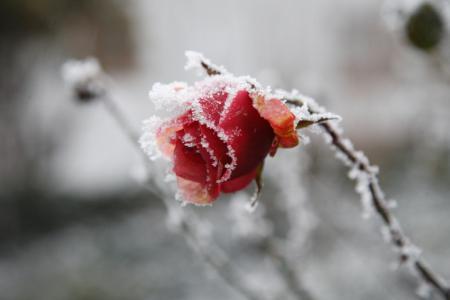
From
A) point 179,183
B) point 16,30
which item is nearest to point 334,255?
point 179,183

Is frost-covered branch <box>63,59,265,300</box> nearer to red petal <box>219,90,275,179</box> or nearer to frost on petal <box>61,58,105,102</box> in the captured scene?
frost on petal <box>61,58,105,102</box>

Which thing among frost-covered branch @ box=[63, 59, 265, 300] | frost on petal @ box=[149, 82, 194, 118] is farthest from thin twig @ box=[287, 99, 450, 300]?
frost-covered branch @ box=[63, 59, 265, 300]

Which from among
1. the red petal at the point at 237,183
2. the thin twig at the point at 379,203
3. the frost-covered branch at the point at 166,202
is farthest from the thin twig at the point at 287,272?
the red petal at the point at 237,183

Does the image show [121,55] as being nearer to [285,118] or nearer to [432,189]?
[432,189]

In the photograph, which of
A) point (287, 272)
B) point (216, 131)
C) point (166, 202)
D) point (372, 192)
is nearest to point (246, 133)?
point (216, 131)

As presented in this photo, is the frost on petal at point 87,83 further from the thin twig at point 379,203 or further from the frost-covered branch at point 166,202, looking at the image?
the thin twig at point 379,203

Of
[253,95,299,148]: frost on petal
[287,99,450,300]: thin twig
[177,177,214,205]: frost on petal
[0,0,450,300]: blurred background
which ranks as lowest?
[177,177,214,205]: frost on petal
